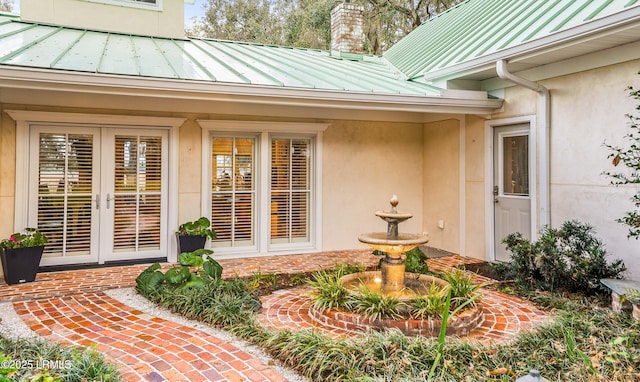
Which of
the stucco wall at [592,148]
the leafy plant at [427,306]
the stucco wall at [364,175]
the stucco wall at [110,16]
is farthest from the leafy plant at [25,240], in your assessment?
the stucco wall at [592,148]

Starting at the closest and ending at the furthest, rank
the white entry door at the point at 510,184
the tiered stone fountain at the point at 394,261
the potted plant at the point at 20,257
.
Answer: the tiered stone fountain at the point at 394,261
the potted plant at the point at 20,257
the white entry door at the point at 510,184

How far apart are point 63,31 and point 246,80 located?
3.91 meters

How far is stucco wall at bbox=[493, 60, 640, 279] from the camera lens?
4938 mm

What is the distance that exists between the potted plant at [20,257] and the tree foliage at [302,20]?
14.4 m

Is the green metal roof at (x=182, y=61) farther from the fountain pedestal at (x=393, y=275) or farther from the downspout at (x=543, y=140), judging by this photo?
the fountain pedestal at (x=393, y=275)

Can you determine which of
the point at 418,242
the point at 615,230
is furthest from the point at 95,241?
the point at 615,230

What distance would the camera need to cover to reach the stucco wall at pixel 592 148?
4.94 metres

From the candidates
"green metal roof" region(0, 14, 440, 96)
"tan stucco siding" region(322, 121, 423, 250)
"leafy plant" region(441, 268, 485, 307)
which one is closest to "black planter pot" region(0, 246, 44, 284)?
"green metal roof" region(0, 14, 440, 96)

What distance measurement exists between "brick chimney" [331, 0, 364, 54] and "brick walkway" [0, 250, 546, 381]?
6.52 metres

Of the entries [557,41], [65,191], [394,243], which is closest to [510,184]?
[557,41]

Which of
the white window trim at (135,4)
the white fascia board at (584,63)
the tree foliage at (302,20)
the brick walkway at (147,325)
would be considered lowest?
the brick walkway at (147,325)

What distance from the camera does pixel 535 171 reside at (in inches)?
236

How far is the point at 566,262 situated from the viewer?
16.4 feet

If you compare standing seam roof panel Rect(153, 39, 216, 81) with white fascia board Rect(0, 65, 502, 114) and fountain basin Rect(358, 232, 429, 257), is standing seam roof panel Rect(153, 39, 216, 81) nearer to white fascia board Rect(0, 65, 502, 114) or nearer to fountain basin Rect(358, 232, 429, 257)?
white fascia board Rect(0, 65, 502, 114)
